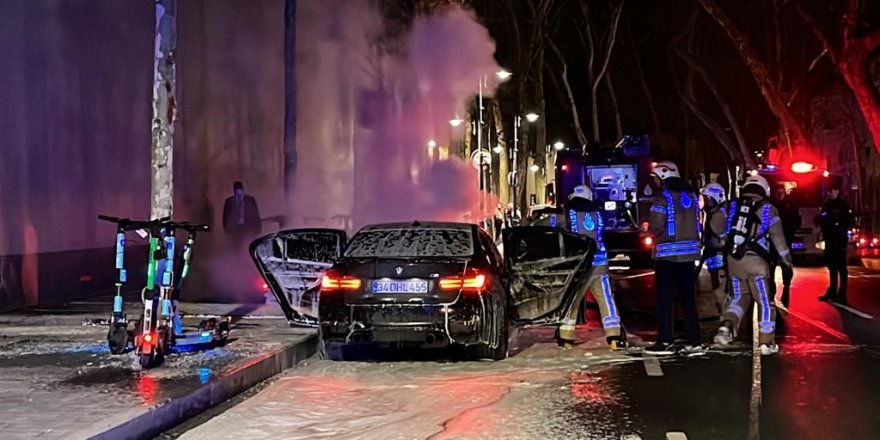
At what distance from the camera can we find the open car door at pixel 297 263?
32.2ft

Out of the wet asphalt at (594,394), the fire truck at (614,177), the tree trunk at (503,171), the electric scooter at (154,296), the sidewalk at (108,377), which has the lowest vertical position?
the wet asphalt at (594,394)

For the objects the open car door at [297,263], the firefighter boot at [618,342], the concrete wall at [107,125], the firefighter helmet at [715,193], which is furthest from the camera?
the concrete wall at [107,125]

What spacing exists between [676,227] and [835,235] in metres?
A: 5.55

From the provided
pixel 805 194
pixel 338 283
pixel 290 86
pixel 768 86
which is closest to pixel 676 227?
pixel 338 283

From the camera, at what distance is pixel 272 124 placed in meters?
17.4

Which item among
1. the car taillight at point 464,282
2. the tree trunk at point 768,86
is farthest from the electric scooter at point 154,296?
the tree trunk at point 768,86

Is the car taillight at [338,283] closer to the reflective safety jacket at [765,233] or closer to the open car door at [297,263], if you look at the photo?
the open car door at [297,263]

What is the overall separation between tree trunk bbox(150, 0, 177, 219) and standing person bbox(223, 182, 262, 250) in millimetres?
5790

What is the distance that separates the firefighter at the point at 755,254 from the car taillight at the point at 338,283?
3737 millimetres

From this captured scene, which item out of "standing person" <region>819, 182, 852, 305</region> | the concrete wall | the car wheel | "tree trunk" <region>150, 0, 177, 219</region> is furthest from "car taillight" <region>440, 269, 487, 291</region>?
"standing person" <region>819, 182, 852, 305</region>

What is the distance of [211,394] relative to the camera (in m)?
7.18

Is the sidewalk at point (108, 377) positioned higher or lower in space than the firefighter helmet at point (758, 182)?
lower

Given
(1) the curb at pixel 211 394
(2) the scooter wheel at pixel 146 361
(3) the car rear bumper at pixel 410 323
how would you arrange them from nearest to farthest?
1. (1) the curb at pixel 211 394
2. (2) the scooter wheel at pixel 146 361
3. (3) the car rear bumper at pixel 410 323

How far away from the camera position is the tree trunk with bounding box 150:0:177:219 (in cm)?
895
